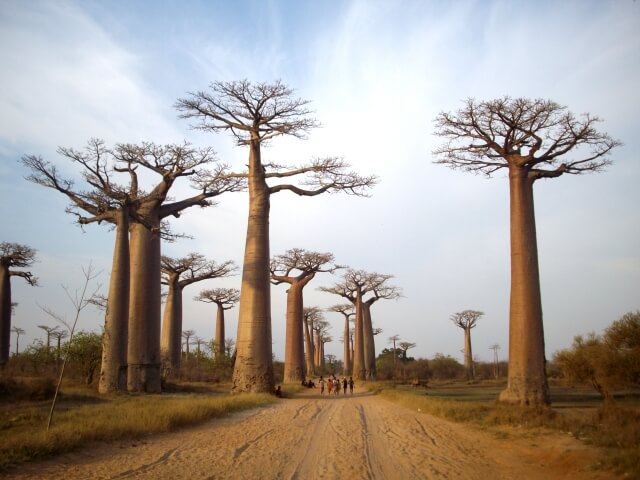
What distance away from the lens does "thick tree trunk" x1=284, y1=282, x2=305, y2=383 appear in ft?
83.7

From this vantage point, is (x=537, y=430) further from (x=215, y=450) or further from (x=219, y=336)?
(x=219, y=336)

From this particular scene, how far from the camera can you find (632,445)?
5.34 meters

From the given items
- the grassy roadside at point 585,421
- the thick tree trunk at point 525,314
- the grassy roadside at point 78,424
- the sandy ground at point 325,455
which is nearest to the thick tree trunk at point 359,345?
the grassy roadside at point 585,421

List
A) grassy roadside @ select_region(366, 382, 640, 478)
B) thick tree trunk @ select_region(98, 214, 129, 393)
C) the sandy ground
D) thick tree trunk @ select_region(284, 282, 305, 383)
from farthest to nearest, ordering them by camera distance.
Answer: thick tree trunk @ select_region(284, 282, 305, 383)
thick tree trunk @ select_region(98, 214, 129, 393)
grassy roadside @ select_region(366, 382, 640, 478)
the sandy ground

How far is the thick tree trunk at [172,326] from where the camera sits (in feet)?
78.4

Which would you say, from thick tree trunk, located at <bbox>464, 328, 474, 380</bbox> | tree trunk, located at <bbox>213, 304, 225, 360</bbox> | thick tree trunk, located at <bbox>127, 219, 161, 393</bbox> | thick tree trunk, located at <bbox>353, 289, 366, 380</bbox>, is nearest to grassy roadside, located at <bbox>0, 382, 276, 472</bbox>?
thick tree trunk, located at <bbox>127, 219, 161, 393</bbox>

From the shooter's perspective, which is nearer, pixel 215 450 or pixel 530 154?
pixel 215 450

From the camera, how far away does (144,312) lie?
14.6 meters

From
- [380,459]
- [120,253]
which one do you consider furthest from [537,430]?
[120,253]

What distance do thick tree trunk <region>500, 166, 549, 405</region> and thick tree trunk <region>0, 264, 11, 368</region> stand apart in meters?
20.6

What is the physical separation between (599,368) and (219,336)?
79.4 feet

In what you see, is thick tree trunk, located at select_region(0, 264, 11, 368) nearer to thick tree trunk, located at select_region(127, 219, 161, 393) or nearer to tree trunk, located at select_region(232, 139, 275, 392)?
thick tree trunk, located at select_region(127, 219, 161, 393)

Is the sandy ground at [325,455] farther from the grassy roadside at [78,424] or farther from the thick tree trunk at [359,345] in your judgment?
the thick tree trunk at [359,345]

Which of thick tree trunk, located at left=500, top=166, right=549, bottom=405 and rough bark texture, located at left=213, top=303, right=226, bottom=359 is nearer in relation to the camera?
thick tree trunk, located at left=500, top=166, right=549, bottom=405
